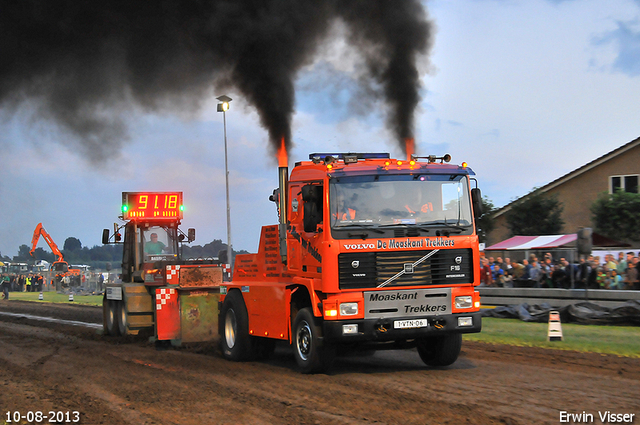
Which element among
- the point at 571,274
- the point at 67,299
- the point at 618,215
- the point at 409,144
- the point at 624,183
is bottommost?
the point at 67,299

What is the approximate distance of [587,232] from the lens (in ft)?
56.6

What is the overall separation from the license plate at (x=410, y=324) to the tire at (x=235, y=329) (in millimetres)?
3451

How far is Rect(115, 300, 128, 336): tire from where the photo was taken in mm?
15785

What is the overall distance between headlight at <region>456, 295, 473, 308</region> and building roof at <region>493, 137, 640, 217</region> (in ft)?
82.1

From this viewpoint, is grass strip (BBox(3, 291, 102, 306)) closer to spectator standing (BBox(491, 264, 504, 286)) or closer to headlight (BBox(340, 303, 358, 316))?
spectator standing (BBox(491, 264, 504, 286))

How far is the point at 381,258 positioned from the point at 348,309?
836 millimetres

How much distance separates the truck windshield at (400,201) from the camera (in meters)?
9.34

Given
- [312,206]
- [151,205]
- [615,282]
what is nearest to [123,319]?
[151,205]

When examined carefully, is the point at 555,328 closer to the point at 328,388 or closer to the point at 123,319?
the point at 328,388

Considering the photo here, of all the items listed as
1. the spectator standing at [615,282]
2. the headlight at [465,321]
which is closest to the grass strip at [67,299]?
the spectator standing at [615,282]

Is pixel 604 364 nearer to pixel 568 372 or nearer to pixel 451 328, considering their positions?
pixel 568 372

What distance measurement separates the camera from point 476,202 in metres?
9.77

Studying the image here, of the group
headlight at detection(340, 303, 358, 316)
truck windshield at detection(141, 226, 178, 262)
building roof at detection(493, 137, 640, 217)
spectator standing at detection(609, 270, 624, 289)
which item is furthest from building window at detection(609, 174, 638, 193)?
headlight at detection(340, 303, 358, 316)

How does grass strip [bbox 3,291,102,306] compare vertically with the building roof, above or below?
below
